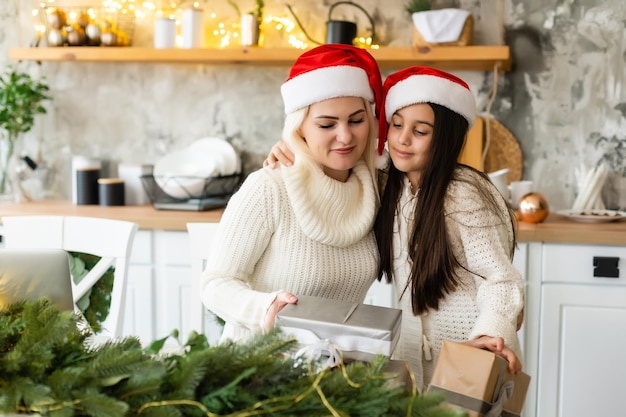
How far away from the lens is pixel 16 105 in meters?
3.27

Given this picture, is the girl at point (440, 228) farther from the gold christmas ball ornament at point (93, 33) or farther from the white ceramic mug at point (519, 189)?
the gold christmas ball ornament at point (93, 33)

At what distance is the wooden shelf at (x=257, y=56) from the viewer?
289cm

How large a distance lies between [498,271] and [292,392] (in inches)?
30.4

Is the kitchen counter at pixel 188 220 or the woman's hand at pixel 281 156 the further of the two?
the kitchen counter at pixel 188 220

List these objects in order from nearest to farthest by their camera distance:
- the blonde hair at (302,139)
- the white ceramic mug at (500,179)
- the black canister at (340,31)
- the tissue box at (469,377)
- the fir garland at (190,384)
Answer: the fir garland at (190,384) < the tissue box at (469,377) < the blonde hair at (302,139) < the white ceramic mug at (500,179) < the black canister at (340,31)

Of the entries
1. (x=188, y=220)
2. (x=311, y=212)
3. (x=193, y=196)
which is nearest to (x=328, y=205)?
(x=311, y=212)

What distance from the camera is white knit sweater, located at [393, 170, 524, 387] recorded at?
5.09 ft

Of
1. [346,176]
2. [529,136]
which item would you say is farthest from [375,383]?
[529,136]

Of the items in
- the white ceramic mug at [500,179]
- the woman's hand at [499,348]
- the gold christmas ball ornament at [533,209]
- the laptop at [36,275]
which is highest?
the white ceramic mug at [500,179]

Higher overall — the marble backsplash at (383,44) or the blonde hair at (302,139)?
the marble backsplash at (383,44)

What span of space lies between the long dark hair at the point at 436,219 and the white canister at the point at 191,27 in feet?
5.79

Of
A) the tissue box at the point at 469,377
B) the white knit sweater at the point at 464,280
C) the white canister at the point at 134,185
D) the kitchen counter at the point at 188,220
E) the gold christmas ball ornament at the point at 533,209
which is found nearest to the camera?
the tissue box at the point at 469,377

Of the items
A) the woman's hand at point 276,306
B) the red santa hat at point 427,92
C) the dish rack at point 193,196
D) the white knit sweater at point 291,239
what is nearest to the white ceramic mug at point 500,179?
the dish rack at point 193,196

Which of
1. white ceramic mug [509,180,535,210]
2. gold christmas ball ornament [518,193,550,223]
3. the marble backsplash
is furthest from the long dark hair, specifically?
the marble backsplash
